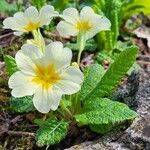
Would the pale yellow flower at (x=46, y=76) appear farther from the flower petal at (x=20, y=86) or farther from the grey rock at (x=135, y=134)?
the grey rock at (x=135, y=134)

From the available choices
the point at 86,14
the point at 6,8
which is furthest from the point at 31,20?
the point at 6,8

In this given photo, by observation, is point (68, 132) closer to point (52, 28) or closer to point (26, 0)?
point (52, 28)

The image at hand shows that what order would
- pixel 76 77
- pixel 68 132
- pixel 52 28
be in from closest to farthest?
1. pixel 76 77
2. pixel 68 132
3. pixel 52 28

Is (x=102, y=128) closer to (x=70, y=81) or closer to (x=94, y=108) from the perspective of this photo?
(x=94, y=108)

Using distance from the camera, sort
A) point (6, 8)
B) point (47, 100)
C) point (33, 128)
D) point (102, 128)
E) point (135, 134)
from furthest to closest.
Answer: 1. point (6, 8)
2. point (33, 128)
3. point (102, 128)
4. point (135, 134)
5. point (47, 100)

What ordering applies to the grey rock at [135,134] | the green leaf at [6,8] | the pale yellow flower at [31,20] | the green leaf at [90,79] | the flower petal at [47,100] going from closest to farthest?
the flower petal at [47,100]
the grey rock at [135,134]
the pale yellow flower at [31,20]
the green leaf at [90,79]
the green leaf at [6,8]

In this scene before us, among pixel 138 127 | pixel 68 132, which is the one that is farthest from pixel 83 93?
pixel 138 127

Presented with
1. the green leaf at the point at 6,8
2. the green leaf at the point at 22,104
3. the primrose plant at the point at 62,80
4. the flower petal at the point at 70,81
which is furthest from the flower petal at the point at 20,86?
the green leaf at the point at 6,8
